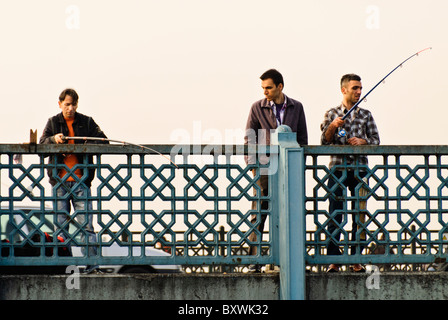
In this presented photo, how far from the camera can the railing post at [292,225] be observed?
6848 millimetres

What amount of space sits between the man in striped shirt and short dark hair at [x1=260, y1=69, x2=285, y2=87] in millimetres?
568

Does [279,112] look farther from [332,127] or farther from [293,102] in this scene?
[332,127]

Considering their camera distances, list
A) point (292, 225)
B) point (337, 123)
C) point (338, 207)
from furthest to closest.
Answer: point (337, 123)
point (338, 207)
point (292, 225)

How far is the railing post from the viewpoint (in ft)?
22.5

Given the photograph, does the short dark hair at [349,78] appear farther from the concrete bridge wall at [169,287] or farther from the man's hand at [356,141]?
the concrete bridge wall at [169,287]

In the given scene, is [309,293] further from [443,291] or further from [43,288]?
[43,288]

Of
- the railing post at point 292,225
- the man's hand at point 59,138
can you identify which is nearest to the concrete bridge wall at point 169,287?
the railing post at point 292,225

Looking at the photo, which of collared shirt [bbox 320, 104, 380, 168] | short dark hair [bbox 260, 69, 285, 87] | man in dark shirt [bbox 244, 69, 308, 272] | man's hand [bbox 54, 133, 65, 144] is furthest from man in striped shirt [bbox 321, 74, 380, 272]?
man's hand [bbox 54, 133, 65, 144]

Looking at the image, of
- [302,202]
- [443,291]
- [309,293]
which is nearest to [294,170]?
[302,202]

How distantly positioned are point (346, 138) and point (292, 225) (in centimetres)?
144

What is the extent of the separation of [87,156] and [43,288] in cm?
119

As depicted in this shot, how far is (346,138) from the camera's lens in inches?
311

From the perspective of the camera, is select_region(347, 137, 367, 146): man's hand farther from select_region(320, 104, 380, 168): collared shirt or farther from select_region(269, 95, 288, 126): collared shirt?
select_region(269, 95, 288, 126): collared shirt

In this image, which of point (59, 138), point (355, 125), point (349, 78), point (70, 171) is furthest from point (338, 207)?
point (59, 138)
